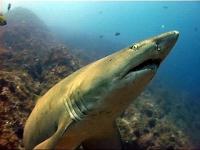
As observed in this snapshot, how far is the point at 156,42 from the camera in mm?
3398

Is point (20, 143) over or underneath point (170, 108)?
over

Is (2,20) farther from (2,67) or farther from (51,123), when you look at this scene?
(51,123)

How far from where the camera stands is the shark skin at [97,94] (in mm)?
3410

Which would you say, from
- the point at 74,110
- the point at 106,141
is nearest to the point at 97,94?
the point at 74,110

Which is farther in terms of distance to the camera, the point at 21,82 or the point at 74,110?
the point at 21,82

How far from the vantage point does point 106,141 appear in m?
5.09

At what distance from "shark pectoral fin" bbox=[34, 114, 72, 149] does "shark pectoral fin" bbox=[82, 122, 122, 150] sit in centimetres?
100

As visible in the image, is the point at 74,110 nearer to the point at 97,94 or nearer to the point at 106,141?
the point at 97,94

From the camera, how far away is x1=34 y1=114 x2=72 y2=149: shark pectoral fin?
380 cm

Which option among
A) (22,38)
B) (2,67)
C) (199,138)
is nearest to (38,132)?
(2,67)

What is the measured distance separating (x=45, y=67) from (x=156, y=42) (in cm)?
890

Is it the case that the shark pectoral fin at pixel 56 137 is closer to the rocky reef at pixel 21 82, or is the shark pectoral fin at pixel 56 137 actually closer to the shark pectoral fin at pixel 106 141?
the shark pectoral fin at pixel 106 141

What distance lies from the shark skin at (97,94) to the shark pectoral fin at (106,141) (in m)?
0.05

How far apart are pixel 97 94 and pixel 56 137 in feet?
2.56
